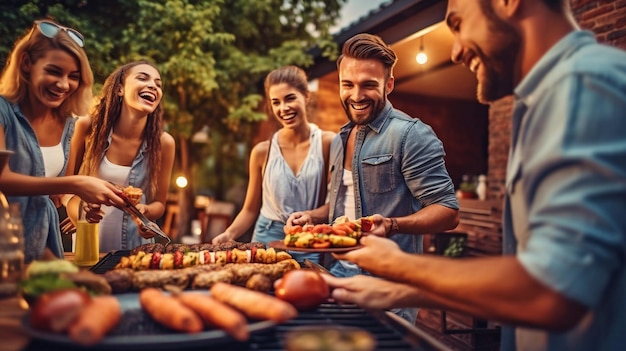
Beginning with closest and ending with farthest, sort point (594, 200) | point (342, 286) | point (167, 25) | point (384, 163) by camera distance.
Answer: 1. point (594, 200)
2. point (342, 286)
3. point (384, 163)
4. point (167, 25)

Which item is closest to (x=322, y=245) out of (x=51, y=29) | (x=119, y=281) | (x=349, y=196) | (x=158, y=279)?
(x=158, y=279)

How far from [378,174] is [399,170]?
15cm

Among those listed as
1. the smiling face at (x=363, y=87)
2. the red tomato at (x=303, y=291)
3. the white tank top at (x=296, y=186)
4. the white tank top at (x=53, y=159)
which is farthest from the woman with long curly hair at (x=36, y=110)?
the white tank top at (x=296, y=186)

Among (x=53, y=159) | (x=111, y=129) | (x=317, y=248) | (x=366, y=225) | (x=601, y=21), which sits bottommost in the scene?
(x=317, y=248)

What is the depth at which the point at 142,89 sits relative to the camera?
12.2 ft

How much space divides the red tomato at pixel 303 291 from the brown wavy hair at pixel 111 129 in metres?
2.41

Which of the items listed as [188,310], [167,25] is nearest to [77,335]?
[188,310]

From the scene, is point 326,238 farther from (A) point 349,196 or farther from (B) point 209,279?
(A) point 349,196

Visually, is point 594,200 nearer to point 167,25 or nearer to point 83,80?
point 83,80

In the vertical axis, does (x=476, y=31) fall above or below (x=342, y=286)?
above

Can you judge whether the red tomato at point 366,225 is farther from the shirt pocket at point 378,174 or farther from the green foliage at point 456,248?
the green foliage at point 456,248

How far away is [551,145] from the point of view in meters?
1.18

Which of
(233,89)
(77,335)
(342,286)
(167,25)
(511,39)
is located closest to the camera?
(77,335)

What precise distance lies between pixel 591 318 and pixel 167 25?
30.4 ft
